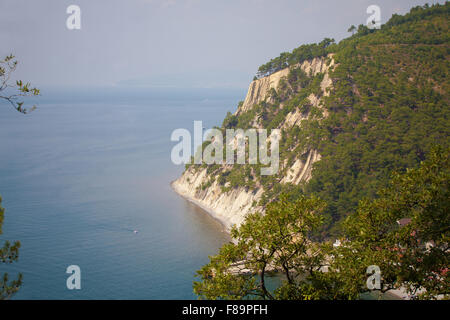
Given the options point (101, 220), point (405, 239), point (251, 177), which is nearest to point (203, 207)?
point (251, 177)

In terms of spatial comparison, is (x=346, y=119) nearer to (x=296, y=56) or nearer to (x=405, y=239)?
(x=296, y=56)

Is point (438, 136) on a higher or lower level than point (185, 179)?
higher

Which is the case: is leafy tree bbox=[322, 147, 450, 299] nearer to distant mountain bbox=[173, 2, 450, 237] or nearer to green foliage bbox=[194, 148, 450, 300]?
green foliage bbox=[194, 148, 450, 300]

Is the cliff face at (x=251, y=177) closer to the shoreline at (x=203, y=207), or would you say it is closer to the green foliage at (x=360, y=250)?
the shoreline at (x=203, y=207)

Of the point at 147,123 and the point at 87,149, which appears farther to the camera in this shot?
the point at 147,123
